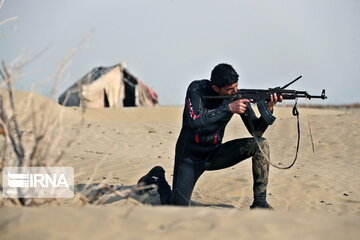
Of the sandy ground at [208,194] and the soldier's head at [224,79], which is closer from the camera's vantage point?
the sandy ground at [208,194]

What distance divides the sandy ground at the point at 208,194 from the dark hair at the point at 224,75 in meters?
1.21

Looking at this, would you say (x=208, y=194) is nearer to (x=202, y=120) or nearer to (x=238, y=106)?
(x=202, y=120)

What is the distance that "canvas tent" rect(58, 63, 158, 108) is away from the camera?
21.2 metres

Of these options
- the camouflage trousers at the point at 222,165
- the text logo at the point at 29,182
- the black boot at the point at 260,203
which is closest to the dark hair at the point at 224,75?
the camouflage trousers at the point at 222,165

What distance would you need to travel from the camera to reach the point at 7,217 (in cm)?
259

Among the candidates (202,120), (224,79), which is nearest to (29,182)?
(202,120)

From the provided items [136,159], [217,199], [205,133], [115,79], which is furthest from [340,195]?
[115,79]

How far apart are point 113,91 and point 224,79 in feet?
60.4

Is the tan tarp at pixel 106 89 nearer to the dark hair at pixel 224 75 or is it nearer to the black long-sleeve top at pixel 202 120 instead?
the black long-sleeve top at pixel 202 120

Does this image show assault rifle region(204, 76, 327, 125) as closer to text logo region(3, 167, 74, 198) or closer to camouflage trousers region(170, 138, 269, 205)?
camouflage trousers region(170, 138, 269, 205)

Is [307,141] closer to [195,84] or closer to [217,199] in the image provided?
[217,199]

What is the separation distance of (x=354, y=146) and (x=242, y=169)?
356cm

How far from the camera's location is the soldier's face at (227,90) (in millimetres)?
4539

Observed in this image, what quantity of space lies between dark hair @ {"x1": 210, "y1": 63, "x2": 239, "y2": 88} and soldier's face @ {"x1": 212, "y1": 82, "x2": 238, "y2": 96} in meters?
0.04
